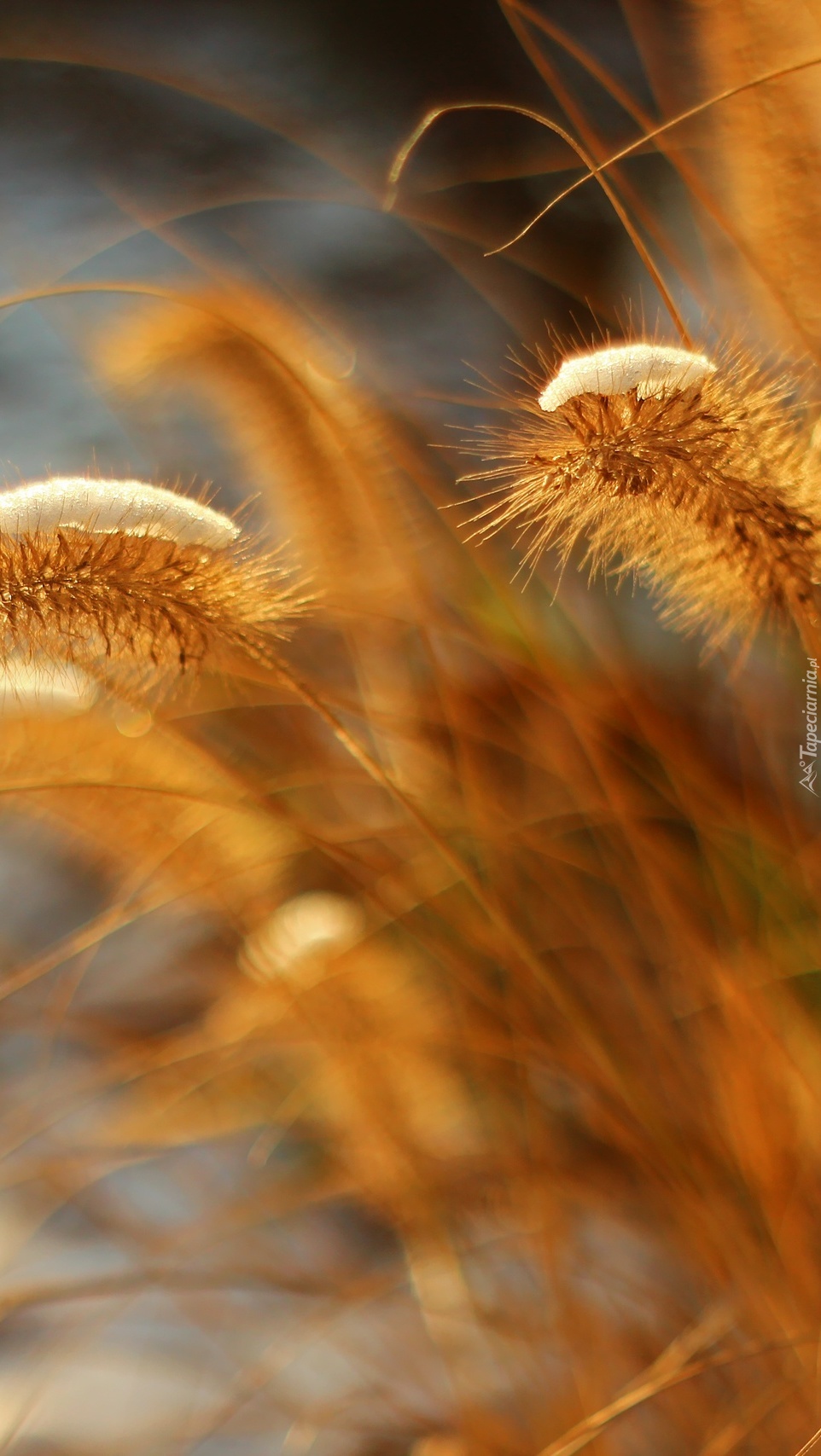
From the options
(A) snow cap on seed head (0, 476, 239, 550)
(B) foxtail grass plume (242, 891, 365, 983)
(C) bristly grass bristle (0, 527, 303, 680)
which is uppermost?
(B) foxtail grass plume (242, 891, 365, 983)

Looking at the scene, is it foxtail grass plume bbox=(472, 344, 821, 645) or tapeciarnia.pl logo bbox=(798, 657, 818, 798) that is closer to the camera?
foxtail grass plume bbox=(472, 344, 821, 645)

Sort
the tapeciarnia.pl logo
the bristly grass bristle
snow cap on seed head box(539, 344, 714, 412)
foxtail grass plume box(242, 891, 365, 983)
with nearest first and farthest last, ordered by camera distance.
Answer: snow cap on seed head box(539, 344, 714, 412)
the bristly grass bristle
the tapeciarnia.pl logo
foxtail grass plume box(242, 891, 365, 983)

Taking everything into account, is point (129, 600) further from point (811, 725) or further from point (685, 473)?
point (811, 725)

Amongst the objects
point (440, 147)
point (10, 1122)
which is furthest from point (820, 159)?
point (10, 1122)

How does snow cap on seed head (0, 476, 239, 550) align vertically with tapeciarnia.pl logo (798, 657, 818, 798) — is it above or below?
above

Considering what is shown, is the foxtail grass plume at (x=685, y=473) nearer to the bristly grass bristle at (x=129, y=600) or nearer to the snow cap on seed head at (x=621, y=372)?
the snow cap on seed head at (x=621, y=372)

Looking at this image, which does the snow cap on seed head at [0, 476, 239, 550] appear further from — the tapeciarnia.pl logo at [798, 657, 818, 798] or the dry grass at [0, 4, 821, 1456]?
the tapeciarnia.pl logo at [798, 657, 818, 798]

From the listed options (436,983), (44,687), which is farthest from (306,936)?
(44,687)

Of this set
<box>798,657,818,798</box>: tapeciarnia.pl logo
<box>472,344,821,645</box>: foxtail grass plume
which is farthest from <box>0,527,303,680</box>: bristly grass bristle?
<box>798,657,818,798</box>: tapeciarnia.pl logo
